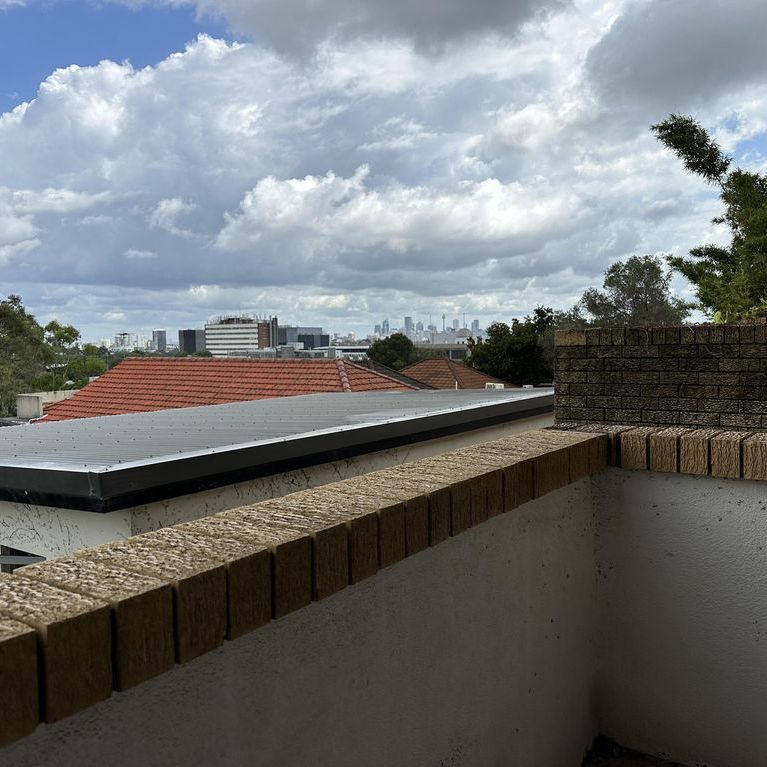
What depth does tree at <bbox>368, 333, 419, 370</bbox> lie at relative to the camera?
61.2 meters

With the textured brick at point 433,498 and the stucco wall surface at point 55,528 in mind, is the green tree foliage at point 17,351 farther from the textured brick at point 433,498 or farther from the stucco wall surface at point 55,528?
Answer: the textured brick at point 433,498

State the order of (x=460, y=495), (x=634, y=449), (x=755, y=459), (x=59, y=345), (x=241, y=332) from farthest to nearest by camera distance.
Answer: (x=241, y=332) < (x=59, y=345) < (x=634, y=449) < (x=755, y=459) < (x=460, y=495)

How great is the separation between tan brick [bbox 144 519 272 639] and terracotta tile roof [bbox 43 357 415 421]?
9.75m

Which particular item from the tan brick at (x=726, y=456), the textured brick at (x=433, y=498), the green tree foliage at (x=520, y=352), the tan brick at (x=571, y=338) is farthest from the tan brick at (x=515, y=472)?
the green tree foliage at (x=520, y=352)

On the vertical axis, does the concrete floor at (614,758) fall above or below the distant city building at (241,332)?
below

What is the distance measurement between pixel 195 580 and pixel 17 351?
53926mm

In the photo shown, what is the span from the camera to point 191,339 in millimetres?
85875

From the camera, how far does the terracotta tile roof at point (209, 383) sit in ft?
39.9

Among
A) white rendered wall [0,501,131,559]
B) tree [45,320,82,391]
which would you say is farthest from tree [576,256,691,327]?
white rendered wall [0,501,131,559]

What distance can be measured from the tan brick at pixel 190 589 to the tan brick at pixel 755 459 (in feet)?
7.80

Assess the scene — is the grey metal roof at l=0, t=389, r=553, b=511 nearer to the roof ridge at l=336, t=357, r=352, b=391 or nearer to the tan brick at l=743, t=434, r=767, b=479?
the tan brick at l=743, t=434, r=767, b=479

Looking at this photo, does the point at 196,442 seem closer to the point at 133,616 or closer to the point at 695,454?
the point at 695,454

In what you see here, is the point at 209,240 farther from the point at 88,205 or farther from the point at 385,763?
the point at 385,763

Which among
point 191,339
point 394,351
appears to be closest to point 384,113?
point 394,351
